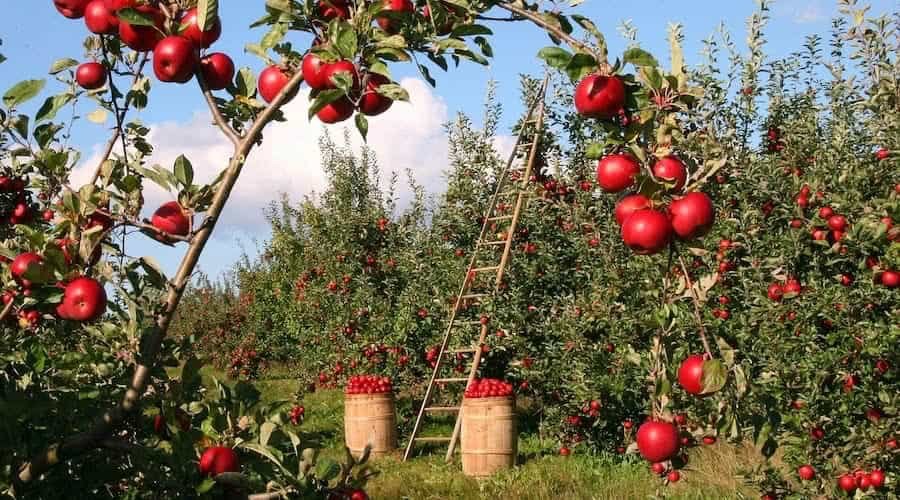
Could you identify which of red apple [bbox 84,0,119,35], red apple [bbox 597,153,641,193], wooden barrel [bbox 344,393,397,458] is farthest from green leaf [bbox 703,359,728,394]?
wooden barrel [bbox 344,393,397,458]

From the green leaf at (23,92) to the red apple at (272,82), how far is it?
1.83ft

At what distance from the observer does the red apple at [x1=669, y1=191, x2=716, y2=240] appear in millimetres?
1337

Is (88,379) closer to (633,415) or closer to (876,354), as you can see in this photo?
(876,354)

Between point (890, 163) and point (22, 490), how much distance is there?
184 inches

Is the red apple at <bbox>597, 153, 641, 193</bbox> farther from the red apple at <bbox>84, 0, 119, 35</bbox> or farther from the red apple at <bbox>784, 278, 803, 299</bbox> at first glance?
the red apple at <bbox>784, 278, 803, 299</bbox>

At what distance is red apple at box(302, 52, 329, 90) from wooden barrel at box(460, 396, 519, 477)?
18.5 ft

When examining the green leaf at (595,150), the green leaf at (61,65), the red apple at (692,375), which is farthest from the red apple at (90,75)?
the red apple at (692,375)

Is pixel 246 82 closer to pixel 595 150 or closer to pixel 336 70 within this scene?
pixel 336 70

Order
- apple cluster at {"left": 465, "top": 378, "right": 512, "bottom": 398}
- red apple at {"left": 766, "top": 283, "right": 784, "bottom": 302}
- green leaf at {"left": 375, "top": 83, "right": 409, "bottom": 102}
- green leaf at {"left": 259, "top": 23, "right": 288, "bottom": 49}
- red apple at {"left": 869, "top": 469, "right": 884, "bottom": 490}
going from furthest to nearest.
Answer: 1. apple cluster at {"left": 465, "top": 378, "right": 512, "bottom": 398}
2. red apple at {"left": 766, "top": 283, "right": 784, "bottom": 302}
3. red apple at {"left": 869, "top": 469, "right": 884, "bottom": 490}
4. green leaf at {"left": 259, "top": 23, "right": 288, "bottom": 49}
5. green leaf at {"left": 375, "top": 83, "right": 409, "bottom": 102}

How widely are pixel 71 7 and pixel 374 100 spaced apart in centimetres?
63

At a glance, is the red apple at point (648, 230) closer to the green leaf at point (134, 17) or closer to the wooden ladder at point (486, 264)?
the green leaf at point (134, 17)

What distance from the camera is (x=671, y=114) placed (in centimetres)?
139

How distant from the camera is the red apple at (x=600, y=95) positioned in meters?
1.35

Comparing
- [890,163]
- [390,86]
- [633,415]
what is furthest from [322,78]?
[633,415]
